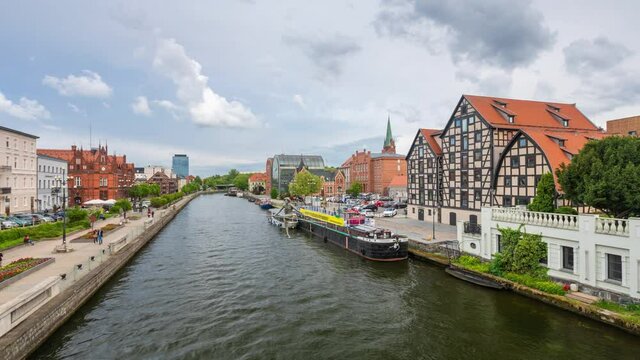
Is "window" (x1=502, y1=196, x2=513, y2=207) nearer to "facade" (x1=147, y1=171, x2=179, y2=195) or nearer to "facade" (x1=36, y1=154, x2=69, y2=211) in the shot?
"facade" (x1=36, y1=154, x2=69, y2=211)

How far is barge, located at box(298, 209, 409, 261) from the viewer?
106ft

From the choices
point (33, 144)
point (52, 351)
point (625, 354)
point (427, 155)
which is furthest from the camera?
point (33, 144)

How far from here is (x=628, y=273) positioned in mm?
17594

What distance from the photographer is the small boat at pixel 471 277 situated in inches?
914

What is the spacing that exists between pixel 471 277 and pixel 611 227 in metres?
9.33

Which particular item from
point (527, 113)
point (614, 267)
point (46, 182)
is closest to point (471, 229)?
point (614, 267)

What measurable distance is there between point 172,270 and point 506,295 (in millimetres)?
26814

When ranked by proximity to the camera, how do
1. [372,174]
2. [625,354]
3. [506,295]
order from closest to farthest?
[625,354] → [506,295] → [372,174]

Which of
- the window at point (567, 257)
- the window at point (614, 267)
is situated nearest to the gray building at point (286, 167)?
the window at point (567, 257)

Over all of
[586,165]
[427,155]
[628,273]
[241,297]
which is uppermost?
[427,155]

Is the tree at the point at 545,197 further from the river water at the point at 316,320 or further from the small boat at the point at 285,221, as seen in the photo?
the small boat at the point at 285,221

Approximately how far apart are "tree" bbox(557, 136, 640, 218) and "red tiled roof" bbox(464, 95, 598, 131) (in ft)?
54.9

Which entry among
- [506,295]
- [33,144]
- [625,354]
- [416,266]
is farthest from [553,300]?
[33,144]

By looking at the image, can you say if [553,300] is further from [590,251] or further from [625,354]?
[625,354]
